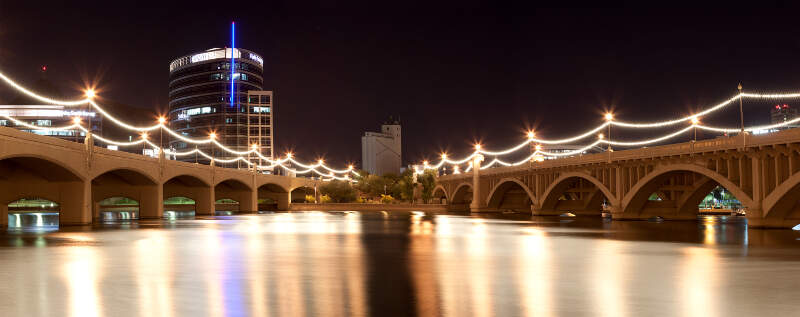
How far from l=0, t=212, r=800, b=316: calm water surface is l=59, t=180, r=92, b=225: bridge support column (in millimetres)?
23753

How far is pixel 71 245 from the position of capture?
98.8 feet

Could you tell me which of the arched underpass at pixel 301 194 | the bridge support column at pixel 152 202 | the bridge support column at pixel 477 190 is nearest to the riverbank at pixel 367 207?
the bridge support column at pixel 477 190

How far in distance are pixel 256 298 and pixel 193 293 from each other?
1673 millimetres

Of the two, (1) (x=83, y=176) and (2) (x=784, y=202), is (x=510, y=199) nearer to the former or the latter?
(2) (x=784, y=202)

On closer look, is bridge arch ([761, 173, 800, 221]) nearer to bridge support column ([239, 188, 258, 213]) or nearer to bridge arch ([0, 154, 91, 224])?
bridge arch ([0, 154, 91, 224])

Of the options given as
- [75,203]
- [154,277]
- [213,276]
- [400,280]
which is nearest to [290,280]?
[213,276]

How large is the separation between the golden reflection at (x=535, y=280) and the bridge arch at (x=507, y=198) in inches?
2718

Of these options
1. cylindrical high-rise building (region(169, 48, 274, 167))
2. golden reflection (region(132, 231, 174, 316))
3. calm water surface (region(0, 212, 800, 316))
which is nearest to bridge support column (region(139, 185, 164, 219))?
golden reflection (region(132, 231, 174, 316))

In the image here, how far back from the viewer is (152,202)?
2749 inches

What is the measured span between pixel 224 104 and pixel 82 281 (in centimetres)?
17401

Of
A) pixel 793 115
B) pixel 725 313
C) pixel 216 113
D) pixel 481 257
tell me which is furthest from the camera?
pixel 216 113

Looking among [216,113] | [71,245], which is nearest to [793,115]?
[71,245]

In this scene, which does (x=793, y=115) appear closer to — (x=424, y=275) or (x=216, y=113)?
(x=424, y=275)

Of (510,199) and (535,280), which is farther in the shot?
(510,199)
